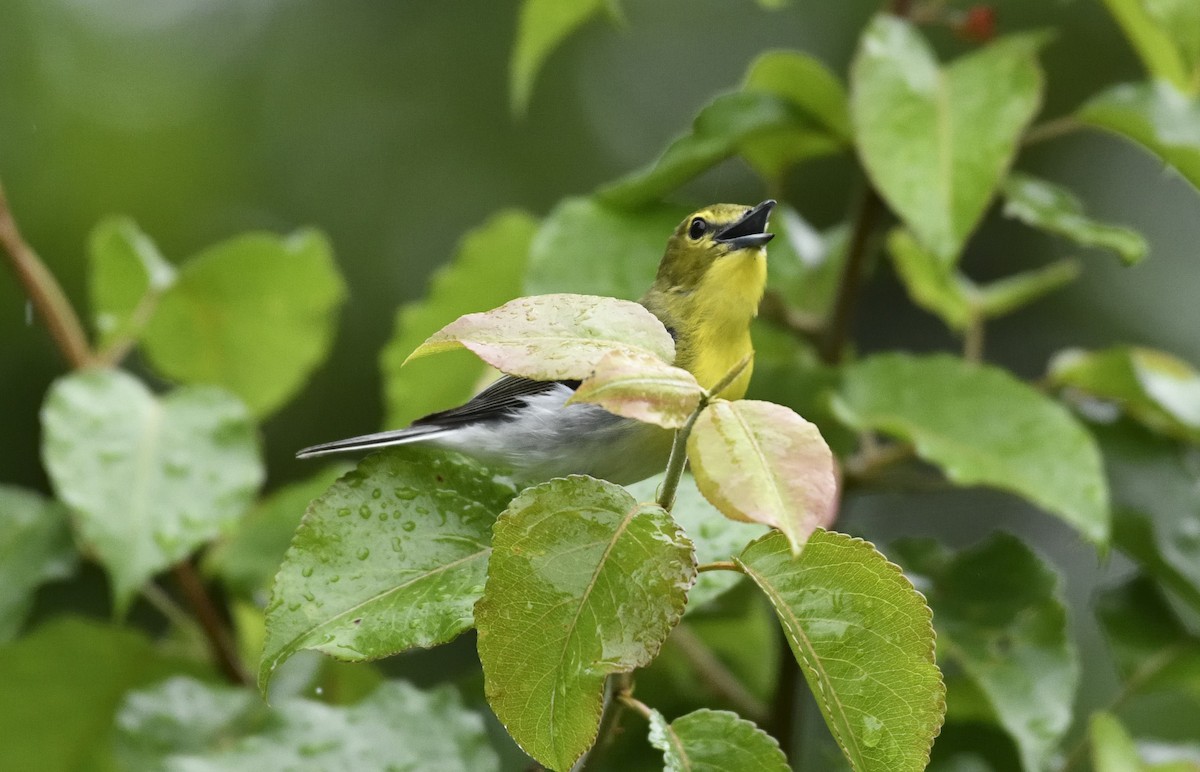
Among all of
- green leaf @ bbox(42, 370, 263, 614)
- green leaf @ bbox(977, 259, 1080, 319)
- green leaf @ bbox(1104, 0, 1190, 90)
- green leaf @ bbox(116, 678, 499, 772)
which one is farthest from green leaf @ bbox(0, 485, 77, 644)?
green leaf @ bbox(1104, 0, 1190, 90)

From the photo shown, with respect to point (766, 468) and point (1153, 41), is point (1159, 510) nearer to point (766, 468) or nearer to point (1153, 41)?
point (1153, 41)

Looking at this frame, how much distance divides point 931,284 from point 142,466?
0.96 m

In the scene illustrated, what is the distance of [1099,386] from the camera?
1373 mm

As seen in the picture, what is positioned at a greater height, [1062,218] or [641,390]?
[641,390]

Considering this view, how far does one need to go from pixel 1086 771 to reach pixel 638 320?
1.24 metres

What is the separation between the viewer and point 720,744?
0.72 metres

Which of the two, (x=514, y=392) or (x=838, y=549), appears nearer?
(x=838, y=549)

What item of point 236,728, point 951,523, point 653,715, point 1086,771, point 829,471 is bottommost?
point 951,523

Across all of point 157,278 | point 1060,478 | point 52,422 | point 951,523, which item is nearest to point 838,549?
point 1060,478

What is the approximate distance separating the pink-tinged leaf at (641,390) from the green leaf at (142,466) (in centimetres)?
69

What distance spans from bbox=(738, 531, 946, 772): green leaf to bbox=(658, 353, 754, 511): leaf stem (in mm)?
85

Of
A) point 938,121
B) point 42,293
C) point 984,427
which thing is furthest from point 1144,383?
point 42,293

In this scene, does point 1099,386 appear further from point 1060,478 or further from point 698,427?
point 698,427

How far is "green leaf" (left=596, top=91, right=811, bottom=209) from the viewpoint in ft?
4.04
